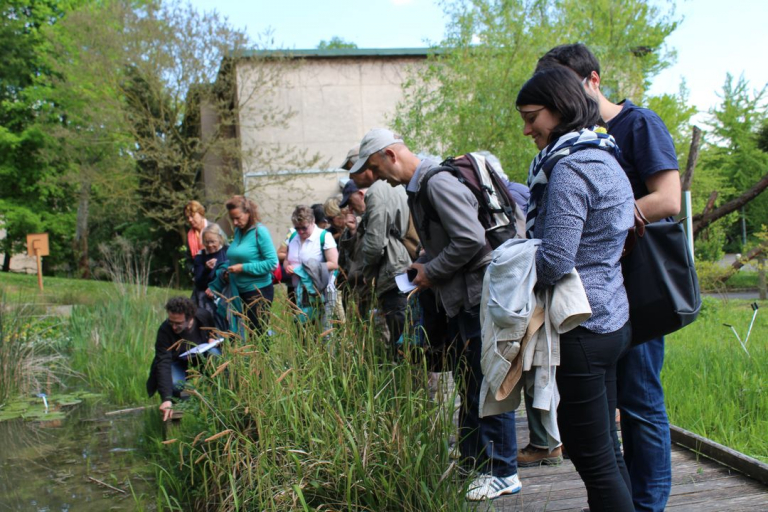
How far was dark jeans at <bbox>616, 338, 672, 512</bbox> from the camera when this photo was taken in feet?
9.55

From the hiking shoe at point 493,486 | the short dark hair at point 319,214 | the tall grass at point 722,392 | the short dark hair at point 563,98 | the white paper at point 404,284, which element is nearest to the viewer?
the short dark hair at point 563,98

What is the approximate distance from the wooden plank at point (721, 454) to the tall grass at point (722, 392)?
0.81ft

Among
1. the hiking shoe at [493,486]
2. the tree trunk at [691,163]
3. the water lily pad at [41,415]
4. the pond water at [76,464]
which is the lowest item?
the pond water at [76,464]

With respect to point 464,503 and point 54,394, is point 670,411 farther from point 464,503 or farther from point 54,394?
point 54,394

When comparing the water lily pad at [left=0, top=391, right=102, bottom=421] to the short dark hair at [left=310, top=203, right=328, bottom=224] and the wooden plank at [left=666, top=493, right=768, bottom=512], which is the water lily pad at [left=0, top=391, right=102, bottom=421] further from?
the wooden plank at [left=666, top=493, right=768, bottom=512]

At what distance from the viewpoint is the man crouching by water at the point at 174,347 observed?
575cm

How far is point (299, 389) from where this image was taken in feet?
11.9

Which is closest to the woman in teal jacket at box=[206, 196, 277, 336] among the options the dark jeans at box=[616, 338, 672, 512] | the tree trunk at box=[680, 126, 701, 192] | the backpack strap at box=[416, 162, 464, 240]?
the backpack strap at box=[416, 162, 464, 240]

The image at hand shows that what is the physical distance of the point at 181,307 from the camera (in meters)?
6.01

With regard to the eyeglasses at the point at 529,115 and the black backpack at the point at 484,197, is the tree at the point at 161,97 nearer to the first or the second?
the black backpack at the point at 484,197

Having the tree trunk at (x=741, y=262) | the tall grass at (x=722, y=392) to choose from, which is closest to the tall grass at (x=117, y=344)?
the tall grass at (x=722, y=392)

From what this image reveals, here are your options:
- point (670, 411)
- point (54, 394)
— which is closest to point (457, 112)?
point (54, 394)

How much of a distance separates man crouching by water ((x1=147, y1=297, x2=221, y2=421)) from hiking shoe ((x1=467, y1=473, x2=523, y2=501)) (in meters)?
2.80

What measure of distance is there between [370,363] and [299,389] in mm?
406
